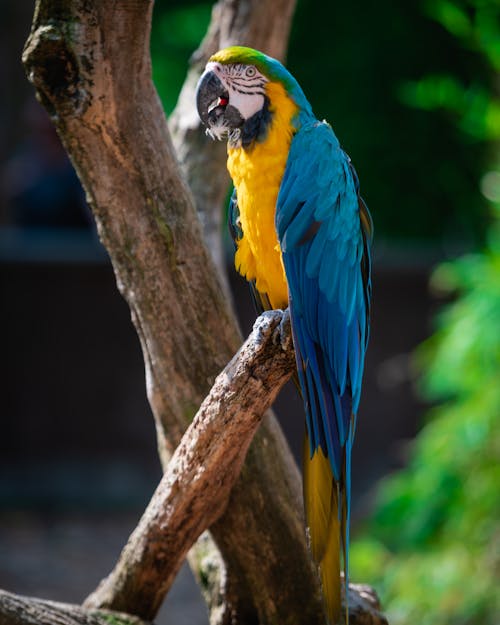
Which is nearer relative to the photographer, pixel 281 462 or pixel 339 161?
pixel 339 161

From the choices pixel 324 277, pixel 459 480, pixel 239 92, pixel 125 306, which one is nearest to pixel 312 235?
pixel 324 277

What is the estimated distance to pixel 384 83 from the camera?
4.16 metres

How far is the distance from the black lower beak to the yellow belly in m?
0.08

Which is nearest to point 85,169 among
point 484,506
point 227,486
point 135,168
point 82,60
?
point 135,168

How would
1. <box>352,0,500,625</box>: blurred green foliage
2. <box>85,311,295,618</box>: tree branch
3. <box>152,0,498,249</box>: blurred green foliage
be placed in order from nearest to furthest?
<box>85,311,295,618</box>: tree branch < <box>352,0,500,625</box>: blurred green foliage < <box>152,0,498,249</box>: blurred green foliage

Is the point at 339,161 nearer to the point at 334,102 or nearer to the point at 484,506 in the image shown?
the point at 484,506

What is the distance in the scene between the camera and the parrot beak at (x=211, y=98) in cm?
141

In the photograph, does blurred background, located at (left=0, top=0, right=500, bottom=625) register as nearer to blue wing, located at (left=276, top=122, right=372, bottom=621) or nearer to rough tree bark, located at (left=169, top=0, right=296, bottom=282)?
rough tree bark, located at (left=169, top=0, right=296, bottom=282)

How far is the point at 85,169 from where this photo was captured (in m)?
1.47

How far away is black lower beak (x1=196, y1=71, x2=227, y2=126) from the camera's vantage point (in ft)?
4.61

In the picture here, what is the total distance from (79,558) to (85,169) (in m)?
2.44

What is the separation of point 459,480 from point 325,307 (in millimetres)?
1283

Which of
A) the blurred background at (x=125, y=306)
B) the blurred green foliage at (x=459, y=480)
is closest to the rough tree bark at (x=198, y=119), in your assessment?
the blurred green foliage at (x=459, y=480)

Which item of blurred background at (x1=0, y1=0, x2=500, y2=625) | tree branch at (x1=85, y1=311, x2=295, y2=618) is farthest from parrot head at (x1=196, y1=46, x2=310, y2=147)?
blurred background at (x1=0, y1=0, x2=500, y2=625)
